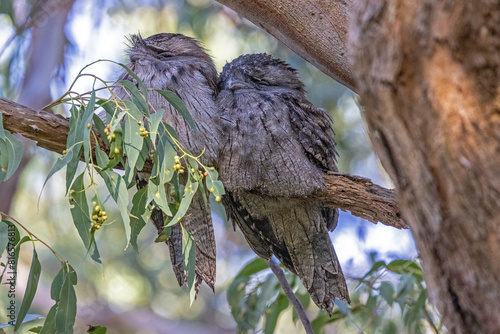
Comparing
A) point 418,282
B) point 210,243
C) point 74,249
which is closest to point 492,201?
point 210,243

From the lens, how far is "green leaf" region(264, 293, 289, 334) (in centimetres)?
309

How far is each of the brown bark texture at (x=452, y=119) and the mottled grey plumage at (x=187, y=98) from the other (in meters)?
1.54

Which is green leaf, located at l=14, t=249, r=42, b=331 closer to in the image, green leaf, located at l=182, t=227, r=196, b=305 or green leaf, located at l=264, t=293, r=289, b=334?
green leaf, located at l=182, t=227, r=196, b=305

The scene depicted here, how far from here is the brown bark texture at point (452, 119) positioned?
874 millimetres

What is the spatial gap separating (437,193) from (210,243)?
70.8 inches

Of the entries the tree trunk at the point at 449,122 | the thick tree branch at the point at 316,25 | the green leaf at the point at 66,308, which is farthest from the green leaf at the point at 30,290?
the tree trunk at the point at 449,122

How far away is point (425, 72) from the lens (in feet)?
2.89

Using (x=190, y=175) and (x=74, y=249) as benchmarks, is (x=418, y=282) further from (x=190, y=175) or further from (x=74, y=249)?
(x=74, y=249)

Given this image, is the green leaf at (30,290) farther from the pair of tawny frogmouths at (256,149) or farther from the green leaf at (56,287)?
the pair of tawny frogmouths at (256,149)

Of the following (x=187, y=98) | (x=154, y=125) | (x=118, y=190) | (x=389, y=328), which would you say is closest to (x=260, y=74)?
(x=187, y=98)

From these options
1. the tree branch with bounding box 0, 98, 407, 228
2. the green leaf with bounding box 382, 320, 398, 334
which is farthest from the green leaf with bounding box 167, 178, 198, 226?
the green leaf with bounding box 382, 320, 398, 334

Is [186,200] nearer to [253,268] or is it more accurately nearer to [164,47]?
[164,47]

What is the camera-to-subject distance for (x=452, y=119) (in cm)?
88

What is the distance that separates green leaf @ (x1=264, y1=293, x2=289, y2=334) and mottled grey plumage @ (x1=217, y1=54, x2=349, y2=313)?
0.49 metres
